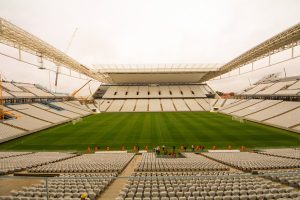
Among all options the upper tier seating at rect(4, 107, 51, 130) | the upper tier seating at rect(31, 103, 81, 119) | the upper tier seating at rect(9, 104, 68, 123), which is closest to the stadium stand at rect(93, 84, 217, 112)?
the upper tier seating at rect(31, 103, 81, 119)

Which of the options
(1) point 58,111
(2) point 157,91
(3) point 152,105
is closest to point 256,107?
(3) point 152,105

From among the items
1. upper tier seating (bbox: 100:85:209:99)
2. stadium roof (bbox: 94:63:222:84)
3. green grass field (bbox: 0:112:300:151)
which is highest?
stadium roof (bbox: 94:63:222:84)

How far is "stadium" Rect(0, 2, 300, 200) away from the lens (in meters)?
7.79

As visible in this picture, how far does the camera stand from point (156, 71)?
68.5m

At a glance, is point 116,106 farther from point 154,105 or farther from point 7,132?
point 7,132

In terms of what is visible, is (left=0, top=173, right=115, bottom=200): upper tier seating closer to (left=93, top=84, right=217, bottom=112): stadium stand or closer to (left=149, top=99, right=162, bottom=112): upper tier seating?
(left=93, top=84, right=217, bottom=112): stadium stand

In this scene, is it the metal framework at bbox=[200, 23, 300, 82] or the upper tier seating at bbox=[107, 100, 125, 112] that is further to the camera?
the upper tier seating at bbox=[107, 100, 125, 112]

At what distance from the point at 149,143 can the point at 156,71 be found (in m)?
45.4

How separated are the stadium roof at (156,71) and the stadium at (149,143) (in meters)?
0.34

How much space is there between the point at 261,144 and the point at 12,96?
45397mm

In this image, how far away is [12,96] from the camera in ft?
134

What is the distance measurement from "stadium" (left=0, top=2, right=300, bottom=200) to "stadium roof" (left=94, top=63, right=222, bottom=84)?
1.11 feet

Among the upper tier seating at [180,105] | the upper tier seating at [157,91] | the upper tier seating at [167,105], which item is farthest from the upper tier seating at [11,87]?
the upper tier seating at [180,105]

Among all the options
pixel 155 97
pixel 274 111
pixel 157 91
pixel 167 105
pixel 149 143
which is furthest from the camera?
pixel 157 91
